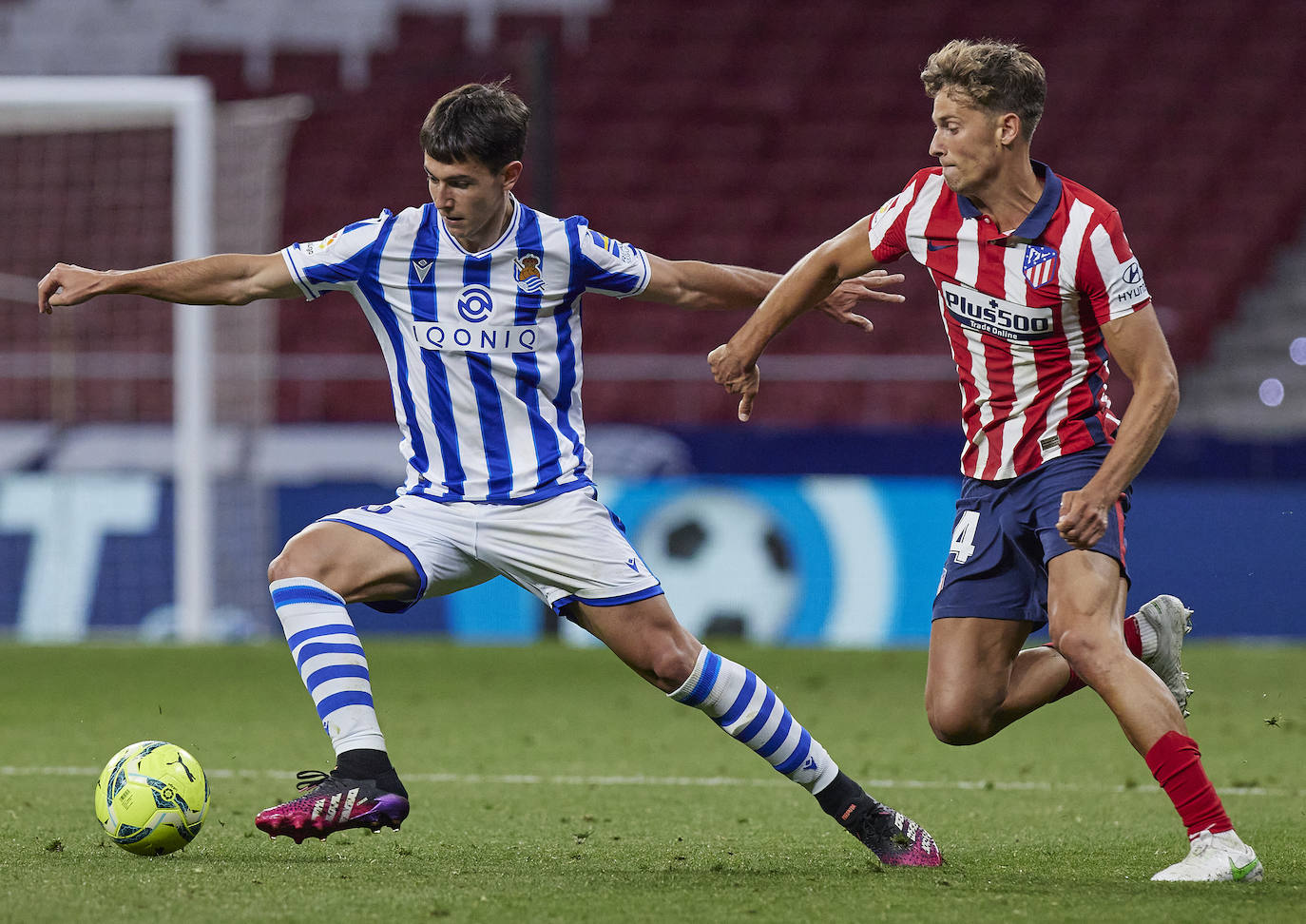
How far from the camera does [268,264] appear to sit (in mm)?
4828

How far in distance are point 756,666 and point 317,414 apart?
534 cm

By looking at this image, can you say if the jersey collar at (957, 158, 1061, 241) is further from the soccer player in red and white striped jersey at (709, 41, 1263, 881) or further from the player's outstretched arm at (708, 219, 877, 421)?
the player's outstretched arm at (708, 219, 877, 421)

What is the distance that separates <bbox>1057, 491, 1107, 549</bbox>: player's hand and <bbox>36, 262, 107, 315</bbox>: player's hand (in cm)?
260

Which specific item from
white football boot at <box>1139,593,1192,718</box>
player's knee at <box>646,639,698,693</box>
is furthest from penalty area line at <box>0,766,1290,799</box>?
player's knee at <box>646,639,698,693</box>

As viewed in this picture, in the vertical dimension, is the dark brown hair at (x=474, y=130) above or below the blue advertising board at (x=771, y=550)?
above

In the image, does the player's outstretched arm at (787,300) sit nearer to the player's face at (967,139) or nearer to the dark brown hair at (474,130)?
the player's face at (967,139)

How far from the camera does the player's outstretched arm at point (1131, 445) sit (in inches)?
167

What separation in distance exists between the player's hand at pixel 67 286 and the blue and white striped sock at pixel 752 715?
1908mm

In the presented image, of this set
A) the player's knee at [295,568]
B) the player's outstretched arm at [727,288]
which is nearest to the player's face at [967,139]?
the player's outstretched arm at [727,288]

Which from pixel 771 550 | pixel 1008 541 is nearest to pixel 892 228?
pixel 1008 541

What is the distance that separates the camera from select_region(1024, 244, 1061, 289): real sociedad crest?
4488 mm

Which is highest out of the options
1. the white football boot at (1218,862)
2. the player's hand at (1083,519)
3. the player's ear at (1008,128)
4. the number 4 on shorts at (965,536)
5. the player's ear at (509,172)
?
the player's ear at (1008,128)

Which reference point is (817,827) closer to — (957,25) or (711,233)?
(711,233)

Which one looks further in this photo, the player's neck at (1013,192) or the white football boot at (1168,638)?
the white football boot at (1168,638)
